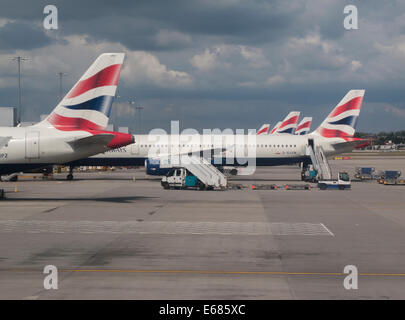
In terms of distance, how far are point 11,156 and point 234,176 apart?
44.4 meters

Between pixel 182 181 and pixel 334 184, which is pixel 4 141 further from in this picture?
pixel 334 184

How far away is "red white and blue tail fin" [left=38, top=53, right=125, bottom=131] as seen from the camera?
35719 millimetres

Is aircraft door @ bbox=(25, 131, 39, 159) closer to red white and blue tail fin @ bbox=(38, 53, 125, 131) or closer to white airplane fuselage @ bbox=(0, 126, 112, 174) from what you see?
white airplane fuselage @ bbox=(0, 126, 112, 174)

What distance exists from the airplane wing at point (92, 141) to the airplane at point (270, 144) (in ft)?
91.6

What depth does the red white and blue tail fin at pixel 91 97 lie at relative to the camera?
117ft

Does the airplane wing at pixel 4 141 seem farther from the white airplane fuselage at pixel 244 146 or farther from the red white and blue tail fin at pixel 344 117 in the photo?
the red white and blue tail fin at pixel 344 117

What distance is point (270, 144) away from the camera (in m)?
66.5

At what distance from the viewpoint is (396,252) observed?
19922 millimetres

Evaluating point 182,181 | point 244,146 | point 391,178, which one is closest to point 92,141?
point 182,181

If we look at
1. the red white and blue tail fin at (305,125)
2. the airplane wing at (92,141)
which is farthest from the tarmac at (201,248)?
the red white and blue tail fin at (305,125)

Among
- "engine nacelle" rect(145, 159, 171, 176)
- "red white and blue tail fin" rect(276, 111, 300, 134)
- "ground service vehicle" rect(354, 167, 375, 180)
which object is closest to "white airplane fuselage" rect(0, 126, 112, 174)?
"engine nacelle" rect(145, 159, 171, 176)

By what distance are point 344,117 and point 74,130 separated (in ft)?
131

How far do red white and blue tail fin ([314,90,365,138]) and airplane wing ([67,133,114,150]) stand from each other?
38.3m
